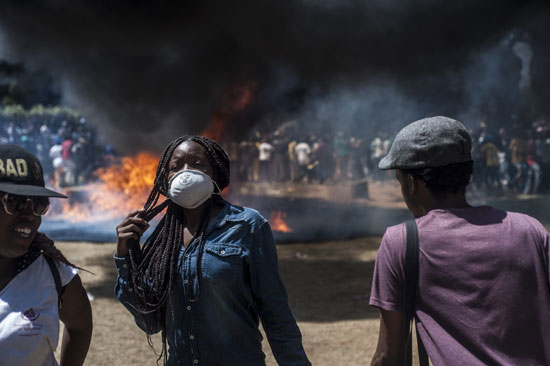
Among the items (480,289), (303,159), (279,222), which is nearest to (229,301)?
(480,289)

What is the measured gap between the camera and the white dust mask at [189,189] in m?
2.29

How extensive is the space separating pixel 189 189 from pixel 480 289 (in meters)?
1.15

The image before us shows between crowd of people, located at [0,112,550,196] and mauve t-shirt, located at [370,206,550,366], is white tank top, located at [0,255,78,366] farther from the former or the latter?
crowd of people, located at [0,112,550,196]

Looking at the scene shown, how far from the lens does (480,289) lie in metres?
1.70

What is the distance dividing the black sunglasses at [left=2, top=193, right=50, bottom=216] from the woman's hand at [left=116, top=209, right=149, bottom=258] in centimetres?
31

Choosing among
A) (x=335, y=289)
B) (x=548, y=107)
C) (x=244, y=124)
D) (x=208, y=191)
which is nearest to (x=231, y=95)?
(x=244, y=124)

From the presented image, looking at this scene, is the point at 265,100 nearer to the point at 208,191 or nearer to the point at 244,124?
the point at 244,124

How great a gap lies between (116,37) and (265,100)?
8.80 metres

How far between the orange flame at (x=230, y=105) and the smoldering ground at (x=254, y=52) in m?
0.31

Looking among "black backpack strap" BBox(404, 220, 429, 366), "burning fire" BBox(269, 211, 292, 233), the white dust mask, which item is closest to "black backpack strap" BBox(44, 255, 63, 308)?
the white dust mask

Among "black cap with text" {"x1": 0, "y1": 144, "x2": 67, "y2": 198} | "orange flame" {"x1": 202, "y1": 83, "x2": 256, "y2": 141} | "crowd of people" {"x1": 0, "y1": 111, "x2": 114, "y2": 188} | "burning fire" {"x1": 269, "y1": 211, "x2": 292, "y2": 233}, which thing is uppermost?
"orange flame" {"x1": 202, "y1": 83, "x2": 256, "y2": 141}

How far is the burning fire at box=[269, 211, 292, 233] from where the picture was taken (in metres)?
12.4

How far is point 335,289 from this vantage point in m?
7.83

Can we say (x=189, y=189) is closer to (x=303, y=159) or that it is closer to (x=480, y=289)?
(x=480, y=289)
